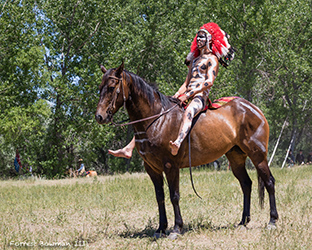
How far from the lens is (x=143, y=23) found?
96.1ft

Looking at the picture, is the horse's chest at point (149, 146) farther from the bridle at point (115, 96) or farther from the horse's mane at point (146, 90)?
the bridle at point (115, 96)

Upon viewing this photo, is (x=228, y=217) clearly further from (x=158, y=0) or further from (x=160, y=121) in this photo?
(x=158, y=0)

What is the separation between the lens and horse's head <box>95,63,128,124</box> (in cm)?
607

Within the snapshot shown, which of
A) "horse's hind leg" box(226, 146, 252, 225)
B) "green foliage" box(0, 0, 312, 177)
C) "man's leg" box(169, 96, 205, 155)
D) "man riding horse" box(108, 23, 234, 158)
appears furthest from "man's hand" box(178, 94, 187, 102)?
"green foliage" box(0, 0, 312, 177)

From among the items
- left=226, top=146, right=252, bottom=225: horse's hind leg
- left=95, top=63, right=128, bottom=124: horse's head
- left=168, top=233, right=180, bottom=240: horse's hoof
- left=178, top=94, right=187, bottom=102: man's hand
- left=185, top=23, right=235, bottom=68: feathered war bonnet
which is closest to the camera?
left=95, top=63, right=128, bottom=124: horse's head

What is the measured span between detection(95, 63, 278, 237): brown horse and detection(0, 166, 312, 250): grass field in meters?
0.50

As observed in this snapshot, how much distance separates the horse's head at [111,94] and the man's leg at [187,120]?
3.42ft

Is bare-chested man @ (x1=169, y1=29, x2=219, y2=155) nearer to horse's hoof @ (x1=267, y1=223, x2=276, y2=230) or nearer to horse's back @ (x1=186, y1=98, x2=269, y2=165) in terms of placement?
horse's back @ (x1=186, y1=98, x2=269, y2=165)

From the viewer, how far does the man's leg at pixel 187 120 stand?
621 cm

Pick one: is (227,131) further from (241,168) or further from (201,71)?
(201,71)

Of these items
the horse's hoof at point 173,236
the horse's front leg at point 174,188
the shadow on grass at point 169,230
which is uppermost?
the horse's front leg at point 174,188

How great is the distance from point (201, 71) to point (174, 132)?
3.93 feet

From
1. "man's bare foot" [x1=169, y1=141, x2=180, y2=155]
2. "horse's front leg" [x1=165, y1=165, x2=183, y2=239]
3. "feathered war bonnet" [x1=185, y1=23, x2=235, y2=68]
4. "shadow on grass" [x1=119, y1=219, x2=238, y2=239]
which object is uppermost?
"feathered war bonnet" [x1=185, y1=23, x2=235, y2=68]

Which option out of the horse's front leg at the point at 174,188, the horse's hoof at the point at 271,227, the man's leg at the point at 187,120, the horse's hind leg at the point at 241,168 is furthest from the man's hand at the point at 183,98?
the horse's hoof at the point at 271,227
